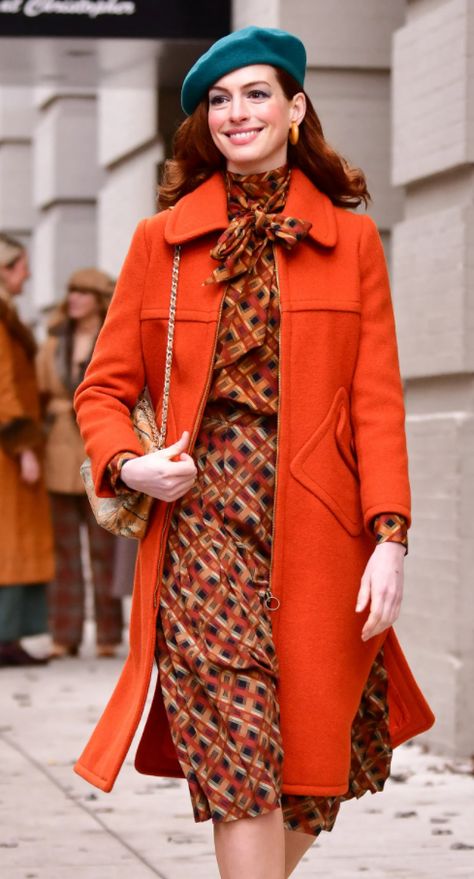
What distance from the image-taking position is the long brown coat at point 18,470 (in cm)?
1001

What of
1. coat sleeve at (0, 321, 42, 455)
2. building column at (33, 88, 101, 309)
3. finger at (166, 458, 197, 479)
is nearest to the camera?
finger at (166, 458, 197, 479)

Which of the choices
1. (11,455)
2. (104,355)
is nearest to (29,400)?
(11,455)

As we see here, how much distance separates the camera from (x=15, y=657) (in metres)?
10.3

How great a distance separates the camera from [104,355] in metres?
4.00

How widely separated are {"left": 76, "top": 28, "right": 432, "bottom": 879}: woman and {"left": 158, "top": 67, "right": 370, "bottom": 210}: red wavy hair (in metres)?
0.06

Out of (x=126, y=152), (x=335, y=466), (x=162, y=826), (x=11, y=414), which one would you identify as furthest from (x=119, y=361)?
(x=126, y=152)

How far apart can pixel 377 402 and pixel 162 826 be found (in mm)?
2444

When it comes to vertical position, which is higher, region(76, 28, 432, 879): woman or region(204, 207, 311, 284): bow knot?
region(204, 207, 311, 284): bow knot

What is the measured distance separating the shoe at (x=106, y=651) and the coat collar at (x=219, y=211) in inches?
266

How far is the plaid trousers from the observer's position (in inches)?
414

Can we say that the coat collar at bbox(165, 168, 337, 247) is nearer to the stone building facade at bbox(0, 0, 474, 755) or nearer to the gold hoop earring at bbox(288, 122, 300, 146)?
the gold hoop earring at bbox(288, 122, 300, 146)

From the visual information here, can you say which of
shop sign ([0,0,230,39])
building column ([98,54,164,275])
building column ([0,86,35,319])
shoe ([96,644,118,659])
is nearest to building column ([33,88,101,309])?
building column ([0,86,35,319])

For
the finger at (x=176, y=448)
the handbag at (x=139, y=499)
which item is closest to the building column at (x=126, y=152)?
the handbag at (x=139, y=499)

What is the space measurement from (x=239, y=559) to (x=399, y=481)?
352 millimetres
